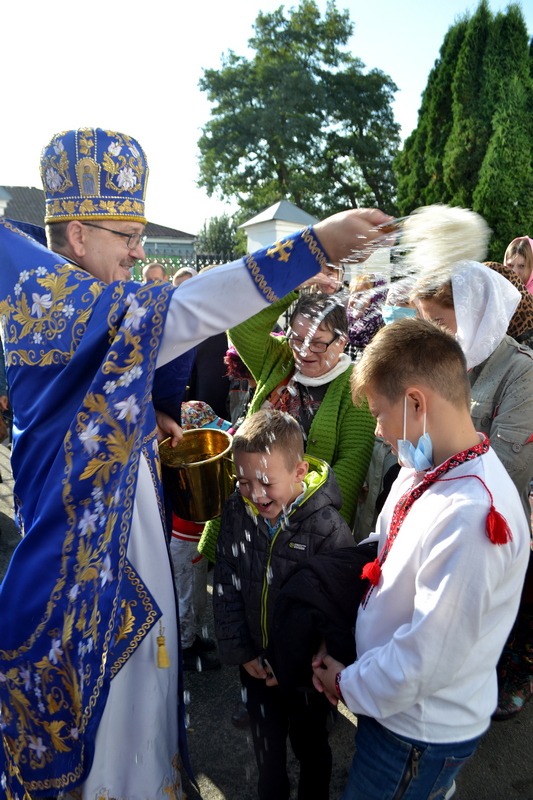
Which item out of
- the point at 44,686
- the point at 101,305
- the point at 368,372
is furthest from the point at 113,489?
the point at 368,372

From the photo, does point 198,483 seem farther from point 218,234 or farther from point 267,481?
point 218,234

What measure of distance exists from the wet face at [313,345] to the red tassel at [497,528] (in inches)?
59.6

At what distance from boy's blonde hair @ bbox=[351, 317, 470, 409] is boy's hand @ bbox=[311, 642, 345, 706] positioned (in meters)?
0.75

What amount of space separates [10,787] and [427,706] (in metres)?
1.33

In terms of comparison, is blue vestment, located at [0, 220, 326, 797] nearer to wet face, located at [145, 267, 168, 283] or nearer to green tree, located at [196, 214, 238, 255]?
wet face, located at [145, 267, 168, 283]

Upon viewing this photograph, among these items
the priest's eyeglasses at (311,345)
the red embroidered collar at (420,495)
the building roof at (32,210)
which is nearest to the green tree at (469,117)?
the priest's eyeglasses at (311,345)

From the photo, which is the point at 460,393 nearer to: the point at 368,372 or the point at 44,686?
the point at 368,372

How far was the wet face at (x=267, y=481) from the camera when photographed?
2004mm

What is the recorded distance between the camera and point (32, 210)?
117ft

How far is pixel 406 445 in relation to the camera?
1477mm

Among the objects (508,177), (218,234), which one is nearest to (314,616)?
(508,177)

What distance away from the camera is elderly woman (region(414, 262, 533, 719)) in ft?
7.69

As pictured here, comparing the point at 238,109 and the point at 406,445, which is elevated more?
the point at 238,109

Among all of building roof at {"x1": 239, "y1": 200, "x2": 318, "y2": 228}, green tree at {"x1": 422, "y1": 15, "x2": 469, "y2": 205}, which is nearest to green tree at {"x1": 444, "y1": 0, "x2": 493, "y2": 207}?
green tree at {"x1": 422, "y1": 15, "x2": 469, "y2": 205}
